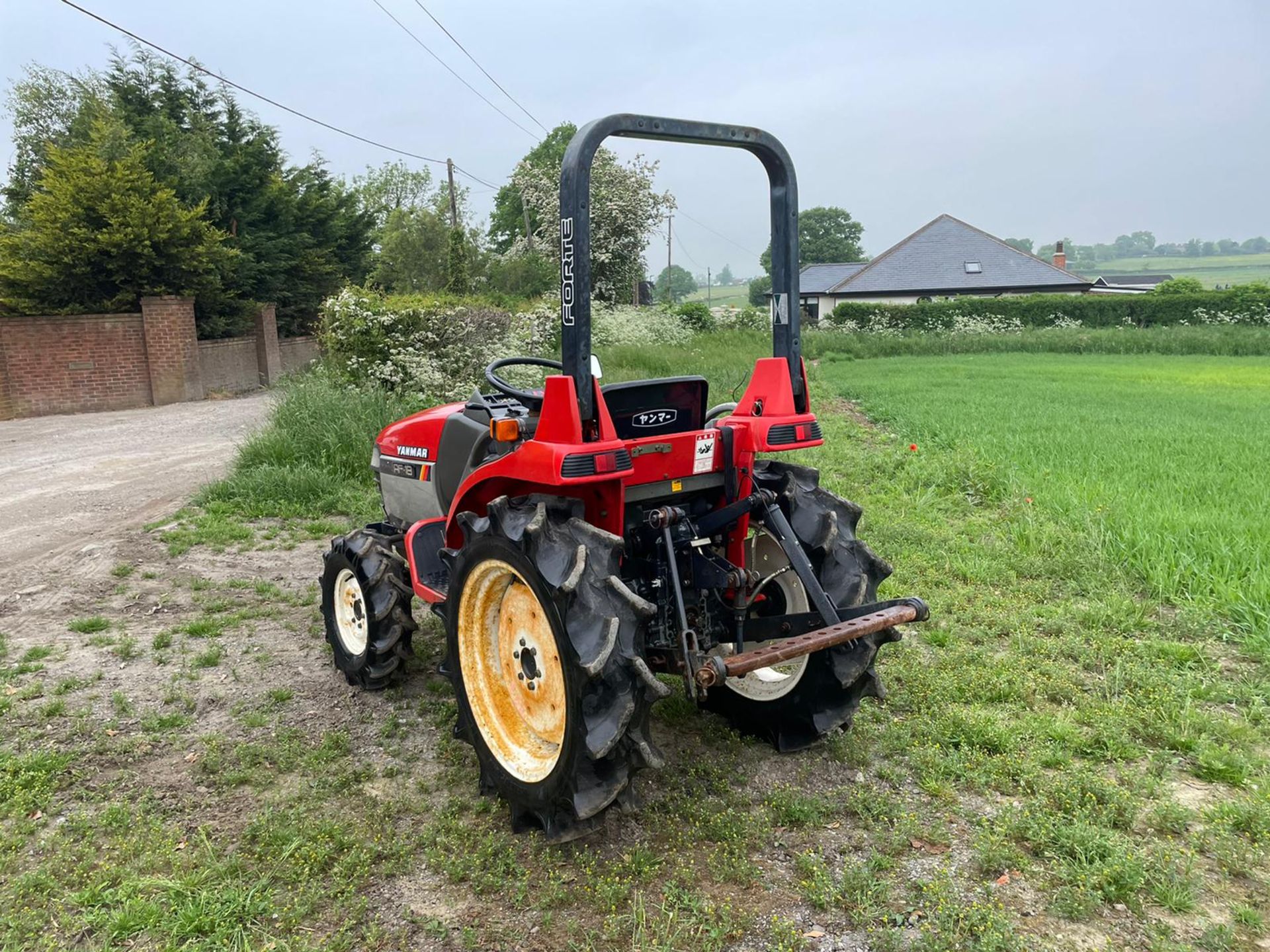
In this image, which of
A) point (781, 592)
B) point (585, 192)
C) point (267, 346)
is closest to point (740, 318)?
point (267, 346)

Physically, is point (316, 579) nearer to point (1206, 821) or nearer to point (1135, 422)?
point (1206, 821)

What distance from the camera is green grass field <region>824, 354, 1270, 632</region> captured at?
5461 mm

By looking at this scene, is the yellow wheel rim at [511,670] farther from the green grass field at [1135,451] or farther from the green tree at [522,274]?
the green tree at [522,274]

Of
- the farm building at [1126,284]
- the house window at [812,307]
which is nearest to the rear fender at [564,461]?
the house window at [812,307]


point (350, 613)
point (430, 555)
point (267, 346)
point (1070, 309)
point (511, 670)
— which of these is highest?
point (1070, 309)

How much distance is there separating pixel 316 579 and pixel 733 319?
1014 inches

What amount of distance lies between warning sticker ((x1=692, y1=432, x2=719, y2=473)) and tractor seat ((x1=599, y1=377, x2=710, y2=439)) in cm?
9

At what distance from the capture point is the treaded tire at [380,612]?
4.28 meters

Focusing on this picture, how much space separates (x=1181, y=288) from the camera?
36062mm

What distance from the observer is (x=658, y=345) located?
18016 millimetres

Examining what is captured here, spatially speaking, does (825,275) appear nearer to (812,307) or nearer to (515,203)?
(812,307)

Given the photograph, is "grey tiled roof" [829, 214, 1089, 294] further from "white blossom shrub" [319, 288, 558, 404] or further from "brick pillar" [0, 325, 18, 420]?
"brick pillar" [0, 325, 18, 420]

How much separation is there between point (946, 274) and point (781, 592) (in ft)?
163

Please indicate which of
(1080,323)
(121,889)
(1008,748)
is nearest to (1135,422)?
(1008,748)
